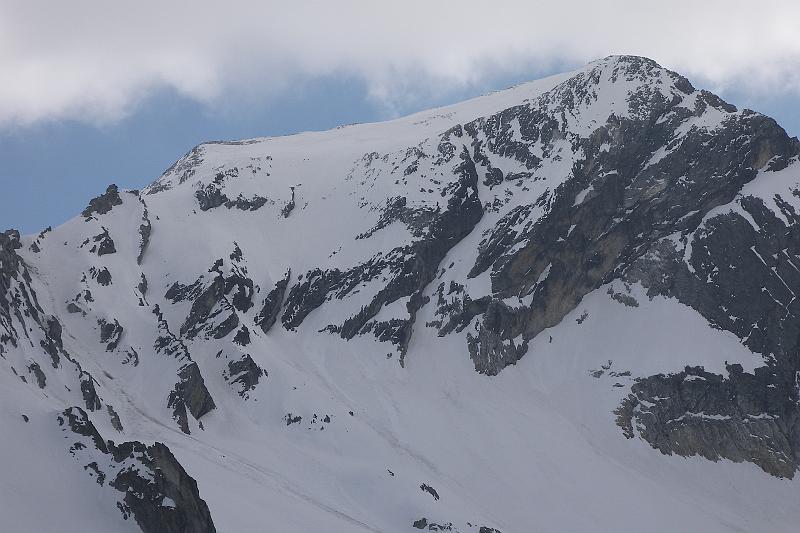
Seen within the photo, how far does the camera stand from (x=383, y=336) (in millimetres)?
A: 107062

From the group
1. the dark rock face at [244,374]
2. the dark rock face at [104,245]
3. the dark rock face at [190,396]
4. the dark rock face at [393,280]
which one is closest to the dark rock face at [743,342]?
the dark rock face at [393,280]

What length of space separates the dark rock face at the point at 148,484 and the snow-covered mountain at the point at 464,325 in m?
0.88

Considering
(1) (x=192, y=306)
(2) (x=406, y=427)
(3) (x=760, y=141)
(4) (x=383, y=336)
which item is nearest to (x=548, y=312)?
(4) (x=383, y=336)

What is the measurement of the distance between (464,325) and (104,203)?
180 feet

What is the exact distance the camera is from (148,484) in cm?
4819

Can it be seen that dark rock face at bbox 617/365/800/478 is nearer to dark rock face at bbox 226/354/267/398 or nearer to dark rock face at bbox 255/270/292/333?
dark rock face at bbox 226/354/267/398

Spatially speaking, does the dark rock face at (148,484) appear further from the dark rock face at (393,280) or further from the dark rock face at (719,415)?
the dark rock face at (719,415)

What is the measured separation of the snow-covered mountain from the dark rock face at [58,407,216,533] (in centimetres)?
88

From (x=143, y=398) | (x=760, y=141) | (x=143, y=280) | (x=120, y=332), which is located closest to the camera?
(x=143, y=398)

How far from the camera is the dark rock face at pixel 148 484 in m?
47.1

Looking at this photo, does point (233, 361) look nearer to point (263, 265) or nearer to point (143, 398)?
point (143, 398)

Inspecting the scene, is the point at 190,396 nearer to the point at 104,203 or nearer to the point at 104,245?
the point at 104,245

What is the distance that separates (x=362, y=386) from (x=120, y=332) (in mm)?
28829

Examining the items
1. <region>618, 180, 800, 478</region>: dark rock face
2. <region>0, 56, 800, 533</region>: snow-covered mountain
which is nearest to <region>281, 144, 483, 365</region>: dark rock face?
<region>0, 56, 800, 533</region>: snow-covered mountain
